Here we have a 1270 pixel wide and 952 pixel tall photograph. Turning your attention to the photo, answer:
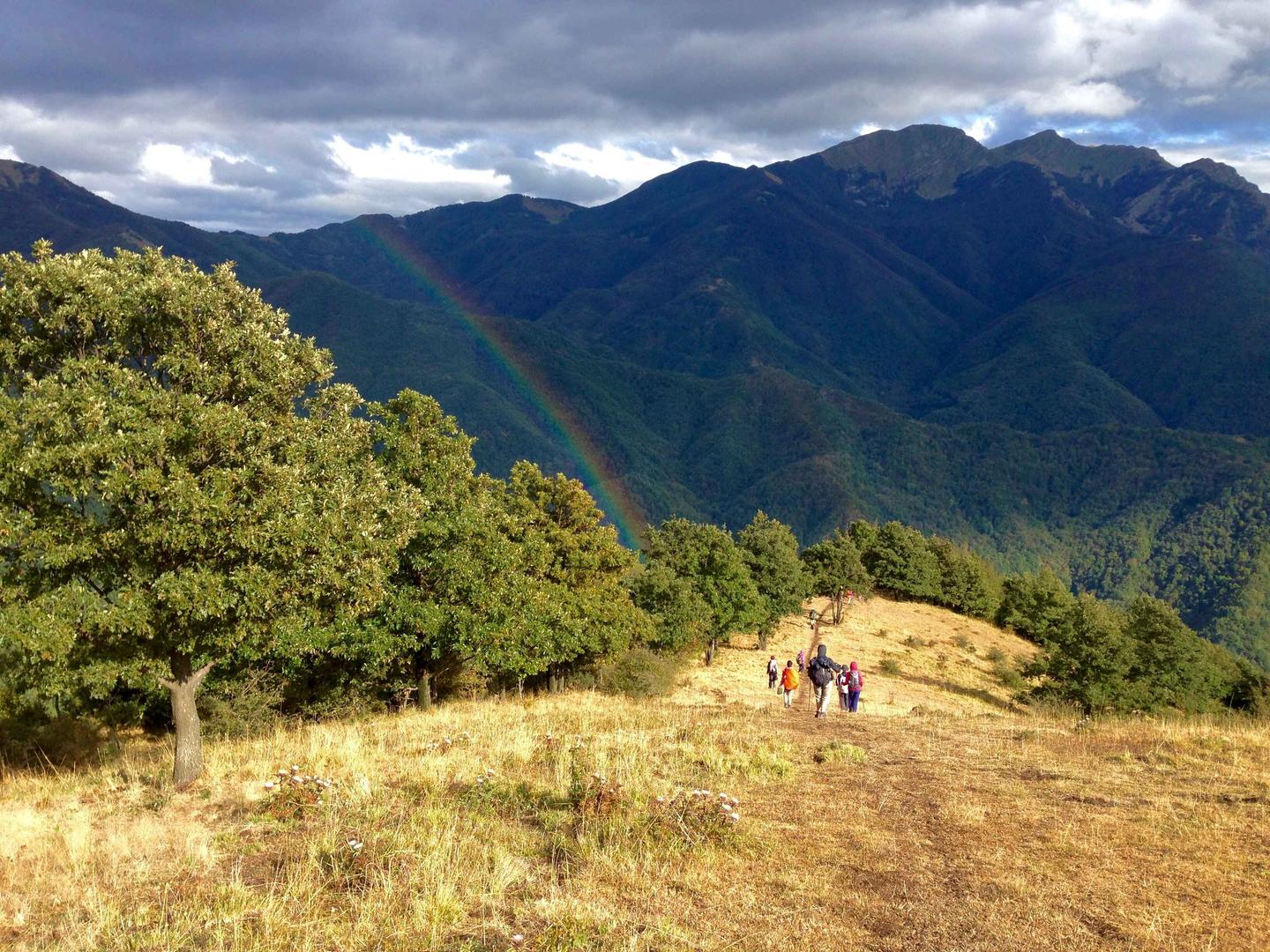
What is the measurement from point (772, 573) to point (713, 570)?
8.92m

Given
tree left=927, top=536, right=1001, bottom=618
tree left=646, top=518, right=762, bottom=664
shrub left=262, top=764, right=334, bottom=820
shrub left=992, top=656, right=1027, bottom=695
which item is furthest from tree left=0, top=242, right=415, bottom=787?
tree left=927, top=536, right=1001, bottom=618

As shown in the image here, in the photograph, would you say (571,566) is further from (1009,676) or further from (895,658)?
(1009,676)

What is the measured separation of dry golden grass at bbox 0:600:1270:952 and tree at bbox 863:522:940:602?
272 ft

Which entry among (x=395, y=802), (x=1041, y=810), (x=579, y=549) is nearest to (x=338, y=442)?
(x=395, y=802)

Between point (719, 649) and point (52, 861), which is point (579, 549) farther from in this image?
point (719, 649)

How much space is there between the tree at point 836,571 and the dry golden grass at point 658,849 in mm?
67675

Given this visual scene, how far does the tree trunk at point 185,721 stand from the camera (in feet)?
46.7

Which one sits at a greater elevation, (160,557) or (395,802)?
(160,557)

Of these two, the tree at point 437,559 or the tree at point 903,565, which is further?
the tree at point 903,565

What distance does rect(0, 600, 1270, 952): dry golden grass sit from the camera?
8.03m

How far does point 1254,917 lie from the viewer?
8.46m

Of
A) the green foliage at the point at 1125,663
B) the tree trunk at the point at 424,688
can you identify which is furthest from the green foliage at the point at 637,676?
the green foliage at the point at 1125,663

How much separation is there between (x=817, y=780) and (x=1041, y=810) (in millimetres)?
3450

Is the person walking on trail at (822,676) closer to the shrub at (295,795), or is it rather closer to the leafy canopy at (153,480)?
the leafy canopy at (153,480)
